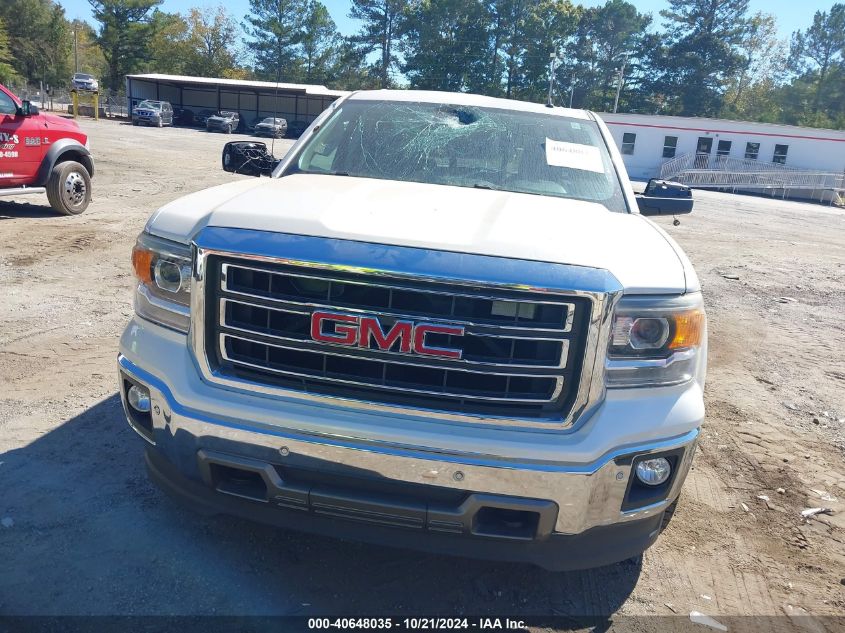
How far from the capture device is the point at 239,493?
2.39m

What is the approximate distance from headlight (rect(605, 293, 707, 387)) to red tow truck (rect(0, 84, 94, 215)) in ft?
31.8

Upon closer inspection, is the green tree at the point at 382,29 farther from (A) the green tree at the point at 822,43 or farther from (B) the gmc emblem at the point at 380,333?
(B) the gmc emblem at the point at 380,333

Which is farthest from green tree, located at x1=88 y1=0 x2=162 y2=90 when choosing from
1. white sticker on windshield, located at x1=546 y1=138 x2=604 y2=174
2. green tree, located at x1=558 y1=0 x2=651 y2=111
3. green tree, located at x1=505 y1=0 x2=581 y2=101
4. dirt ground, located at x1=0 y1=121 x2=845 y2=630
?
white sticker on windshield, located at x1=546 y1=138 x2=604 y2=174

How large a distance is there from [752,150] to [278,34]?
163 ft

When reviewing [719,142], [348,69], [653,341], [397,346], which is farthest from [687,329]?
[348,69]

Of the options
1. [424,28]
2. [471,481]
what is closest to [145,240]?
[471,481]

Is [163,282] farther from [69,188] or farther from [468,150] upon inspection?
[69,188]

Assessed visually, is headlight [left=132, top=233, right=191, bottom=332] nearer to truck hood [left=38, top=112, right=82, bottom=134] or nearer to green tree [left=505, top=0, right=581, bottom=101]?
truck hood [left=38, top=112, right=82, bottom=134]

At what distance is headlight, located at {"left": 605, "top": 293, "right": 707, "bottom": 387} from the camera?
2.29 m

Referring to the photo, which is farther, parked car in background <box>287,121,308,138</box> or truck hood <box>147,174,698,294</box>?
parked car in background <box>287,121,308,138</box>

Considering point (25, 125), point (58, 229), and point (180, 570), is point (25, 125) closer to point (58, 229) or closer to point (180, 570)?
point (58, 229)

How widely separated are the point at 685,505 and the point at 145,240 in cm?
297

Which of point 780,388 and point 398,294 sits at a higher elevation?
point 398,294

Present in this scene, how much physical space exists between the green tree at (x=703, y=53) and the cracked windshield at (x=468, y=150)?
67.6 metres
